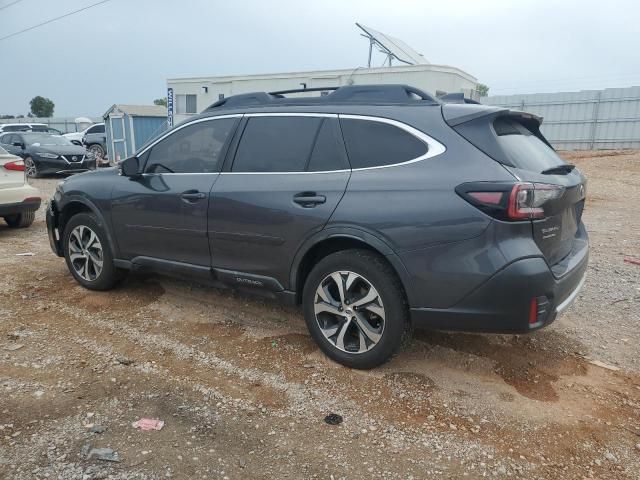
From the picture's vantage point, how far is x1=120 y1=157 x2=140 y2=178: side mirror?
4.33 m

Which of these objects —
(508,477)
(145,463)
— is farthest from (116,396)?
(508,477)

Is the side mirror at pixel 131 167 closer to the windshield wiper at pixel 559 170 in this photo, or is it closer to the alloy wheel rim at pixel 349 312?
the alloy wheel rim at pixel 349 312

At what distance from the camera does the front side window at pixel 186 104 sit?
20797 millimetres

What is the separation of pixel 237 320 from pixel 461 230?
216 cm

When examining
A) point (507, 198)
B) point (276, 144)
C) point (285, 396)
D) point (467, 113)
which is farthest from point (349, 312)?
point (467, 113)

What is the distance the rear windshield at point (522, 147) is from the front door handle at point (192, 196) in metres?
2.15

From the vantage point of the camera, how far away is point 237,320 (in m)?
4.25

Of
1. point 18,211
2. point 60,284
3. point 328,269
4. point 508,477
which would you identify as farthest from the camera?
point 18,211

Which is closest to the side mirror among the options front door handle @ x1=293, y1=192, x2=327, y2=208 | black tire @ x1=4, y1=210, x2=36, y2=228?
front door handle @ x1=293, y1=192, x2=327, y2=208

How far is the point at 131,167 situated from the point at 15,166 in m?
4.09

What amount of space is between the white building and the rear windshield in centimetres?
1171

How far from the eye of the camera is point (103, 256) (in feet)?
15.4

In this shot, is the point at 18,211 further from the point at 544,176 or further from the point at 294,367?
the point at 544,176

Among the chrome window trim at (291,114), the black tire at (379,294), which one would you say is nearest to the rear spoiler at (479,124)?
the chrome window trim at (291,114)
